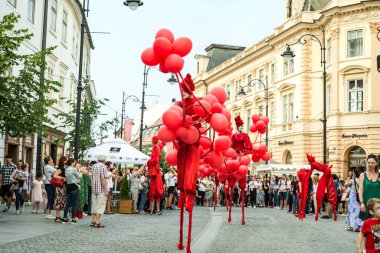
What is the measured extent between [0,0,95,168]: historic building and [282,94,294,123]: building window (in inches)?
758

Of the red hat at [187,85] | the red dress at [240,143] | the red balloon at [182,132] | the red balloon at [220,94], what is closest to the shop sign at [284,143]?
the red dress at [240,143]

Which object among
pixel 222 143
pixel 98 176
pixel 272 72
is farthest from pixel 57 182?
pixel 272 72

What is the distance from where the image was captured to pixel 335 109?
42.9 meters

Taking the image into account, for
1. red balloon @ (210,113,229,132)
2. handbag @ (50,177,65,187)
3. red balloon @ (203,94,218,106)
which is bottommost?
handbag @ (50,177,65,187)

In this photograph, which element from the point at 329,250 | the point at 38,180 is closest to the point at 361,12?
the point at 38,180

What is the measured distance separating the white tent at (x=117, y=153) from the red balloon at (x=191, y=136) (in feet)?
52.4

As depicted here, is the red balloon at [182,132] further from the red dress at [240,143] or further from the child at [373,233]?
the red dress at [240,143]

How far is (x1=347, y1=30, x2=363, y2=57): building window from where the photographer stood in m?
42.5

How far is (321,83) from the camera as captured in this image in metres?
46.1

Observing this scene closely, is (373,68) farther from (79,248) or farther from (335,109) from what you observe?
(79,248)

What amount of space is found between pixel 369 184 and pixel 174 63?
378cm

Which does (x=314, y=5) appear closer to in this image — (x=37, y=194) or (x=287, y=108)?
(x=287, y=108)

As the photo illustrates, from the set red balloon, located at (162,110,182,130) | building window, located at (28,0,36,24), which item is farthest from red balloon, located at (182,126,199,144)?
building window, located at (28,0,36,24)

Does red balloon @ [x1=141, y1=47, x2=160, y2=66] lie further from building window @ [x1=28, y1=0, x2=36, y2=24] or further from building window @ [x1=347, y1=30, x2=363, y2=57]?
building window @ [x1=347, y1=30, x2=363, y2=57]
